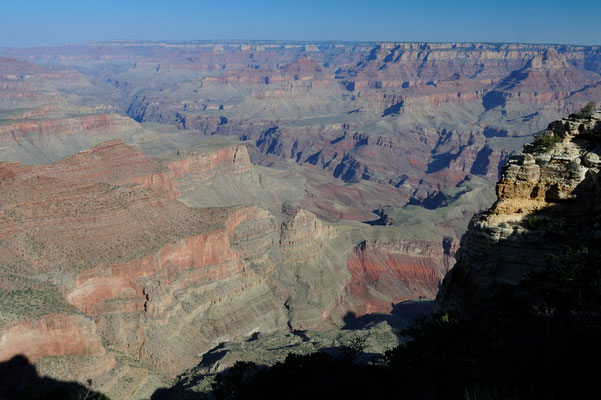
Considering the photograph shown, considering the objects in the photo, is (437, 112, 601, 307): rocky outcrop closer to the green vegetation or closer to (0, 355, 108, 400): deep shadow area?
the green vegetation

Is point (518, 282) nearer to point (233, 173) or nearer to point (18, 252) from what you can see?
point (18, 252)

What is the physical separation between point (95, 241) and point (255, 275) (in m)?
24.2

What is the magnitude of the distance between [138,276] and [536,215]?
139 ft

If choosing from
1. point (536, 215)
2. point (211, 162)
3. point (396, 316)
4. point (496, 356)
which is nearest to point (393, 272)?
point (396, 316)

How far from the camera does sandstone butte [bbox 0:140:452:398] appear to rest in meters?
41.6

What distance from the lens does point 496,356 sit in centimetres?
2152

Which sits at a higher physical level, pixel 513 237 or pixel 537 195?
pixel 537 195

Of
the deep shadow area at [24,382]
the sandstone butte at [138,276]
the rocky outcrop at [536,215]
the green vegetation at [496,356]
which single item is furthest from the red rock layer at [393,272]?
the rocky outcrop at [536,215]

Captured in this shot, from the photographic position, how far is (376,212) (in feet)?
469

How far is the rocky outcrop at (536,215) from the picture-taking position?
2745 cm

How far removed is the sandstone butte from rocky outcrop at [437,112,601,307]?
107 feet

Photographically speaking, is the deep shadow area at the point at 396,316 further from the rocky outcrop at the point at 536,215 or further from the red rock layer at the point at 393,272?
the rocky outcrop at the point at 536,215

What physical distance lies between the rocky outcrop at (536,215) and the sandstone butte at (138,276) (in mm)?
32532

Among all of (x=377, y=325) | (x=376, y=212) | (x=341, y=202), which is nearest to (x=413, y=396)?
(x=377, y=325)
